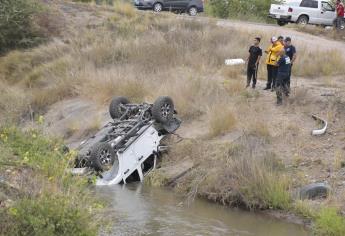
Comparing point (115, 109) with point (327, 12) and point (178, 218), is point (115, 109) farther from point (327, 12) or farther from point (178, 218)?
point (327, 12)

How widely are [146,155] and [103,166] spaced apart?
→ 1.78m

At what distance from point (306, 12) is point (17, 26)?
16029 mm

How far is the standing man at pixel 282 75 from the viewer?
18.4 meters

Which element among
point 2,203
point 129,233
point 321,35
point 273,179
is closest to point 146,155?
point 273,179

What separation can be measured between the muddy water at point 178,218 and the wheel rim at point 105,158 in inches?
24.2

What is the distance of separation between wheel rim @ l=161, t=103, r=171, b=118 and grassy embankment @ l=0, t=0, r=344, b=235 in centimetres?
94

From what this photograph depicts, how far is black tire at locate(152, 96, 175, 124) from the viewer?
687 inches

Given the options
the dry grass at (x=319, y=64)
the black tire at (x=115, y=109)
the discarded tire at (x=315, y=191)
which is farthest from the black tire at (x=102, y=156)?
the dry grass at (x=319, y=64)

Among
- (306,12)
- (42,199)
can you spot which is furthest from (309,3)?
(42,199)

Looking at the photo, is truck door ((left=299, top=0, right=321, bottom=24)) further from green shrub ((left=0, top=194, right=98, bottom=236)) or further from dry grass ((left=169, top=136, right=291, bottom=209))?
green shrub ((left=0, top=194, right=98, bottom=236))

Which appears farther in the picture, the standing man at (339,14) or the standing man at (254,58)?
the standing man at (339,14)

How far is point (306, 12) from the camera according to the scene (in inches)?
1492

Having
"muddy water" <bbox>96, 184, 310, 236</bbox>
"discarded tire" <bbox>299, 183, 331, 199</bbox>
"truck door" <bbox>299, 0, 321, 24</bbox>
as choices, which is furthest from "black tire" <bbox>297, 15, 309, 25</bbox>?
"discarded tire" <bbox>299, 183, 331, 199</bbox>

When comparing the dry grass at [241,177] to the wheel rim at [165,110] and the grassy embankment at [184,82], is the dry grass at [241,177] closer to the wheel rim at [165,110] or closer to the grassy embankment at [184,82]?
the grassy embankment at [184,82]
